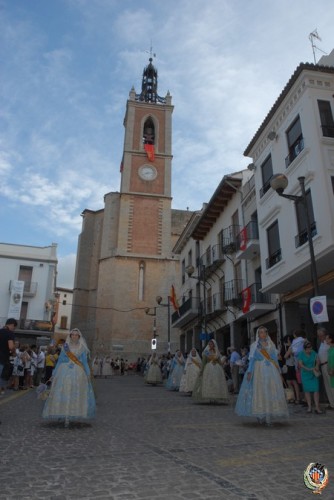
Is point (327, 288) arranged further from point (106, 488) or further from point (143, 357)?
point (143, 357)

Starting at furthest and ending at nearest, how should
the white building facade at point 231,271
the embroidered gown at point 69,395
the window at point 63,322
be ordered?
1. the window at point 63,322
2. the white building facade at point 231,271
3. the embroidered gown at point 69,395

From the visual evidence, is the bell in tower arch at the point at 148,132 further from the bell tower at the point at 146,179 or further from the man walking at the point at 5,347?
the man walking at the point at 5,347

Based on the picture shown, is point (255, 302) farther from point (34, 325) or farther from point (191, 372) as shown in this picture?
point (34, 325)

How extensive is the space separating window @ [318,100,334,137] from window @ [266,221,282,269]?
13.2ft

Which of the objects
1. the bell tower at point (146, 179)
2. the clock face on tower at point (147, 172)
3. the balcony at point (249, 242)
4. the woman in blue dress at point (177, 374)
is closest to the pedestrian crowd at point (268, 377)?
the woman in blue dress at point (177, 374)

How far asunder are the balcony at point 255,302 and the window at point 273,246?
7.16 feet

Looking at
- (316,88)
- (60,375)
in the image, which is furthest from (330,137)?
(60,375)

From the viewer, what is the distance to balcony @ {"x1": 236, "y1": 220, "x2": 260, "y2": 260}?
64.1 feet

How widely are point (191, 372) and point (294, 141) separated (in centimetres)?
903

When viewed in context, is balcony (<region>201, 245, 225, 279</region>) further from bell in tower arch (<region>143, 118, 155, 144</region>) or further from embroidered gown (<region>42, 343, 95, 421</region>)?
bell in tower arch (<region>143, 118, 155, 144</region>)

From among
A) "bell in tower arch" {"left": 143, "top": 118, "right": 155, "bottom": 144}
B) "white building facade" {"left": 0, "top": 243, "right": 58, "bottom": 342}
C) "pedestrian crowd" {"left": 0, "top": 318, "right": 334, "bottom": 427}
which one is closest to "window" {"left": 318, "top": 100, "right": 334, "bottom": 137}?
"pedestrian crowd" {"left": 0, "top": 318, "right": 334, "bottom": 427}

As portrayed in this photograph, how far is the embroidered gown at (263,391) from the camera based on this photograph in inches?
286

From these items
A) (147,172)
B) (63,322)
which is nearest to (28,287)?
(147,172)

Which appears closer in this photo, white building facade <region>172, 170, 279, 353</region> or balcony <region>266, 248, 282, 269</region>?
balcony <region>266, 248, 282, 269</region>
